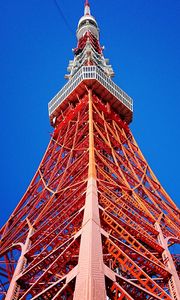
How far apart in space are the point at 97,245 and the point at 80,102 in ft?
47.8

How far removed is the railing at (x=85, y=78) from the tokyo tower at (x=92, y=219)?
0.27 ft

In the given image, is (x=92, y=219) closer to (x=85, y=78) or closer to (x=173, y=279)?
(x=173, y=279)

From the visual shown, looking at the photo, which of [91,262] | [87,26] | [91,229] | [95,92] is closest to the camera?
[91,262]

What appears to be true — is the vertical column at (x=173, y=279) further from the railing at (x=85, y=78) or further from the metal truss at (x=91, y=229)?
the railing at (x=85, y=78)

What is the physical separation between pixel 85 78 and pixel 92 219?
1442 cm

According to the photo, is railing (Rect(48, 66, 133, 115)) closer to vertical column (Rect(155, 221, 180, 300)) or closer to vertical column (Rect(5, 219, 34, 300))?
vertical column (Rect(5, 219, 34, 300))

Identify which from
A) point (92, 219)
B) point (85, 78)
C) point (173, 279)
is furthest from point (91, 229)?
point (85, 78)

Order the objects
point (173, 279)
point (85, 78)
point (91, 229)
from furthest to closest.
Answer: point (85, 78) < point (173, 279) < point (91, 229)

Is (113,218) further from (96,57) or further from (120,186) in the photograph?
(96,57)

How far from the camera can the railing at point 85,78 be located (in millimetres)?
20734

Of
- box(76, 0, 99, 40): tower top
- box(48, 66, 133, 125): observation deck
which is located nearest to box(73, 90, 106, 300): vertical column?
box(48, 66, 133, 125): observation deck

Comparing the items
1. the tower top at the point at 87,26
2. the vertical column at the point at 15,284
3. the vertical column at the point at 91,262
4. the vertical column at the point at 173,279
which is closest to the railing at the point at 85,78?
the tower top at the point at 87,26

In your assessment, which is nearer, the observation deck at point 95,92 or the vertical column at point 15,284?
the vertical column at point 15,284

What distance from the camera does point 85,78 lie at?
2038cm
